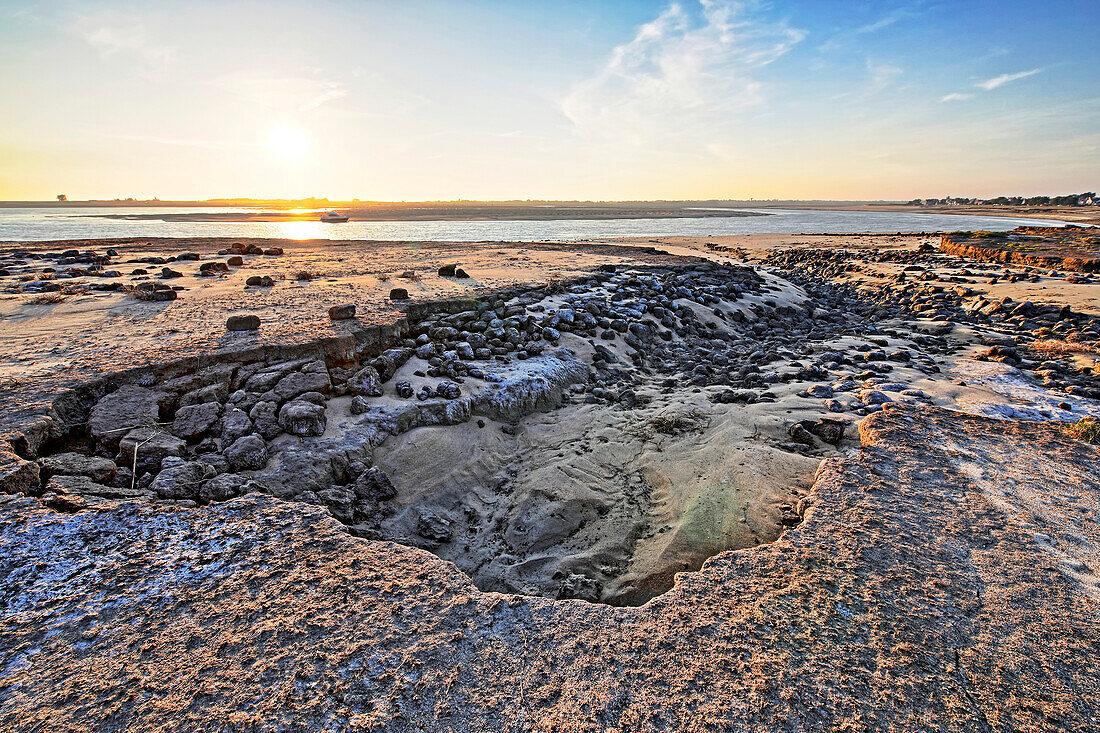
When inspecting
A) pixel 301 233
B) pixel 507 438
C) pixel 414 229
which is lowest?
pixel 507 438

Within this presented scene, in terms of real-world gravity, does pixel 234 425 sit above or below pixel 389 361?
below

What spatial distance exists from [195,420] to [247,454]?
2.56 ft

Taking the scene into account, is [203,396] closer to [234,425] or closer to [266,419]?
[234,425]

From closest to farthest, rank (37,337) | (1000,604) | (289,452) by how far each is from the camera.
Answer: (1000,604), (289,452), (37,337)

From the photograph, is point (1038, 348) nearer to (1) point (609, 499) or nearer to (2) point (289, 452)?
(1) point (609, 499)

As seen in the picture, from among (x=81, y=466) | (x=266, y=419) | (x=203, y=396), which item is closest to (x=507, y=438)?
(x=266, y=419)

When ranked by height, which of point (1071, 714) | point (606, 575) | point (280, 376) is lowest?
point (606, 575)

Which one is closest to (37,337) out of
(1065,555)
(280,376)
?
(280,376)

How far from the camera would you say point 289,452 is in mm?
3949

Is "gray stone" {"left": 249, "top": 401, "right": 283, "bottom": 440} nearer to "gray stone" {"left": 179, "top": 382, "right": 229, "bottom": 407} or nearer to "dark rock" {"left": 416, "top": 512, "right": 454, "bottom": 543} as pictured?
"gray stone" {"left": 179, "top": 382, "right": 229, "bottom": 407}

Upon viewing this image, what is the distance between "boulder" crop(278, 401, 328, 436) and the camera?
4.18 metres

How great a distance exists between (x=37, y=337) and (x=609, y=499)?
284 inches

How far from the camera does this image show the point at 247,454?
3.78 metres

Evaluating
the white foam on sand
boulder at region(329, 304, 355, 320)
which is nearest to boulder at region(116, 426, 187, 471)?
boulder at region(329, 304, 355, 320)
